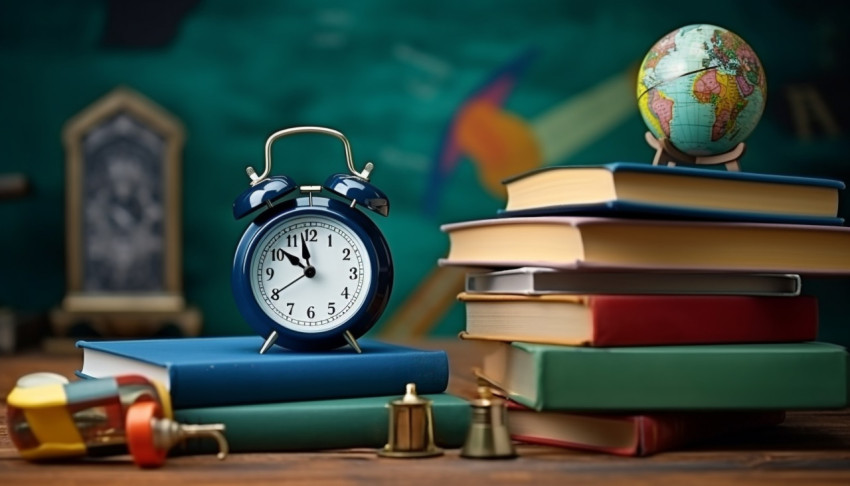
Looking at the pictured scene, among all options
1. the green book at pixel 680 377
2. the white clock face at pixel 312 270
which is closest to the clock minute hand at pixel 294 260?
the white clock face at pixel 312 270

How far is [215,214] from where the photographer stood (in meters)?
4.36

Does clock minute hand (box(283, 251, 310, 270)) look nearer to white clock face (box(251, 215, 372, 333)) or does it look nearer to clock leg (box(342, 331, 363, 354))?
white clock face (box(251, 215, 372, 333))

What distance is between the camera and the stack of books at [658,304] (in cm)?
129

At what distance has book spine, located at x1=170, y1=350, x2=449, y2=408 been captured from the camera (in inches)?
50.1

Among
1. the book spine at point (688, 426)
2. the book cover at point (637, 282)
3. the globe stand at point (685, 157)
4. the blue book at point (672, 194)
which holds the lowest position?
the book spine at point (688, 426)

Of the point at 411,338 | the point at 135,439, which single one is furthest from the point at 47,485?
the point at 411,338

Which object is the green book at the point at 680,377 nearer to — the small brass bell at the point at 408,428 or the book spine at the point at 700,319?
the book spine at the point at 700,319

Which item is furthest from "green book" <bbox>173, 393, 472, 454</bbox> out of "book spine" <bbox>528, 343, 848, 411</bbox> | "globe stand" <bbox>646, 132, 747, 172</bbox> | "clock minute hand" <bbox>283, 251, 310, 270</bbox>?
"globe stand" <bbox>646, 132, 747, 172</bbox>

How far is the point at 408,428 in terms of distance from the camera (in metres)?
1.26

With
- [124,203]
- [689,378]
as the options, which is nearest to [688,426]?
[689,378]

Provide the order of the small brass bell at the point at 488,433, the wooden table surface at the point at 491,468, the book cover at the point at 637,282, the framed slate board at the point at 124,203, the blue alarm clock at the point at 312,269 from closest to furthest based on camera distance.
Result: the wooden table surface at the point at 491,468, the small brass bell at the point at 488,433, the book cover at the point at 637,282, the blue alarm clock at the point at 312,269, the framed slate board at the point at 124,203

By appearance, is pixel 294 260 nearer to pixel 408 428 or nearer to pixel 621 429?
pixel 408 428

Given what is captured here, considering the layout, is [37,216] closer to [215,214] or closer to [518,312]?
[215,214]

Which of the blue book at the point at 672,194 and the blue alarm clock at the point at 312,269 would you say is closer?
the blue book at the point at 672,194
